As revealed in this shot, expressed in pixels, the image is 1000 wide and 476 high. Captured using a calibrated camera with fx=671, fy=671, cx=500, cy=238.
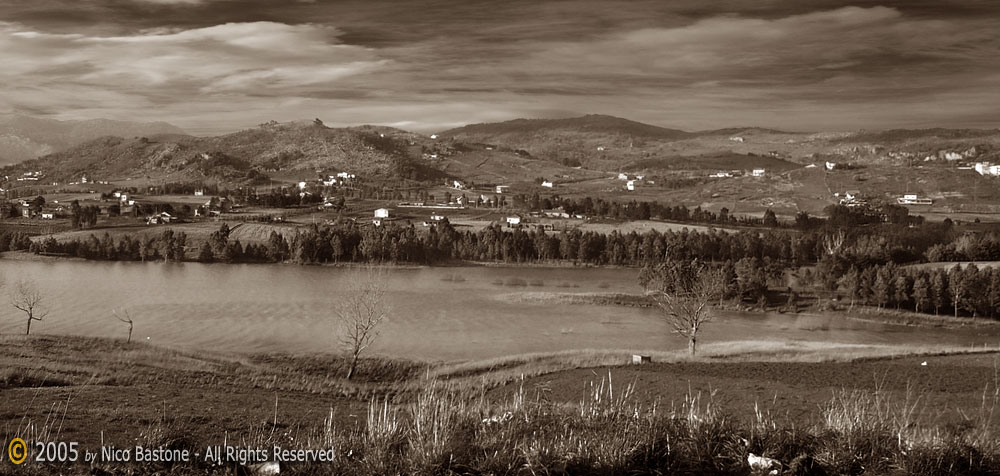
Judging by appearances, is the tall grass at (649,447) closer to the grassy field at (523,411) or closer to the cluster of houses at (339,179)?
the grassy field at (523,411)

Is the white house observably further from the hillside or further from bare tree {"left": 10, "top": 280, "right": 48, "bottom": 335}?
bare tree {"left": 10, "top": 280, "right": 48, "bottom": 335}

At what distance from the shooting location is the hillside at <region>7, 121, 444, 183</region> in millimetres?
157500

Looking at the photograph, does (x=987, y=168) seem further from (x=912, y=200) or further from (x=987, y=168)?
(x=912, y=200)

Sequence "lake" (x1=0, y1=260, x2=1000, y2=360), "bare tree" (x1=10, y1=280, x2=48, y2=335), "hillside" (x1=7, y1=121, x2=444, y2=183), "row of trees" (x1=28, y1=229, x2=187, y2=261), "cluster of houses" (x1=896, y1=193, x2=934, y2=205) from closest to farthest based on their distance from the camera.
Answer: "bare tree" (x1=10, y1=280, x2=48, y2=335)
"lake" (x1=0, y1=260, x2=1000, y2=360)
"row of trees" (x1=28, y1=229, x2=187, y2=261)
"cluster of houses" (x1=896, y1=193, x2=934, y2=205)
"hillside" (x1=7, y1=121, x2=444, y2=183)

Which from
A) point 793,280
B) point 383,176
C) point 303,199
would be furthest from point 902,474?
point 383,176

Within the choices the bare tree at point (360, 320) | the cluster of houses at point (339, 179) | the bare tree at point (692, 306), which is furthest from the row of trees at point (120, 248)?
the cluster of houses at point (339, 179)

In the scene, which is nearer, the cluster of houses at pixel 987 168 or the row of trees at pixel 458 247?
the row of trees at pixel 458 247

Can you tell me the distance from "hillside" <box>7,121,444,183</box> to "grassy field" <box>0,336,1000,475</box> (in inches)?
5049

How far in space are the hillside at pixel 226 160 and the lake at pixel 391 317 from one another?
93.0 m

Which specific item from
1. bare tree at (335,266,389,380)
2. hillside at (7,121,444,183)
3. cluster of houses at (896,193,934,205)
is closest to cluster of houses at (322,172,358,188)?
hillside at (7,121,444,183)

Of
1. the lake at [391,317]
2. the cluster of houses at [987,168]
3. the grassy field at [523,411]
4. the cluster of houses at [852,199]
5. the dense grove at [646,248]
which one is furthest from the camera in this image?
the cluster of houses at [987,168]

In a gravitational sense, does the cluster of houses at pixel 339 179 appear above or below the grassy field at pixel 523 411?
above

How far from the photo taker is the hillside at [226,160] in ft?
517

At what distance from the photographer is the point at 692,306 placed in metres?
36.7
